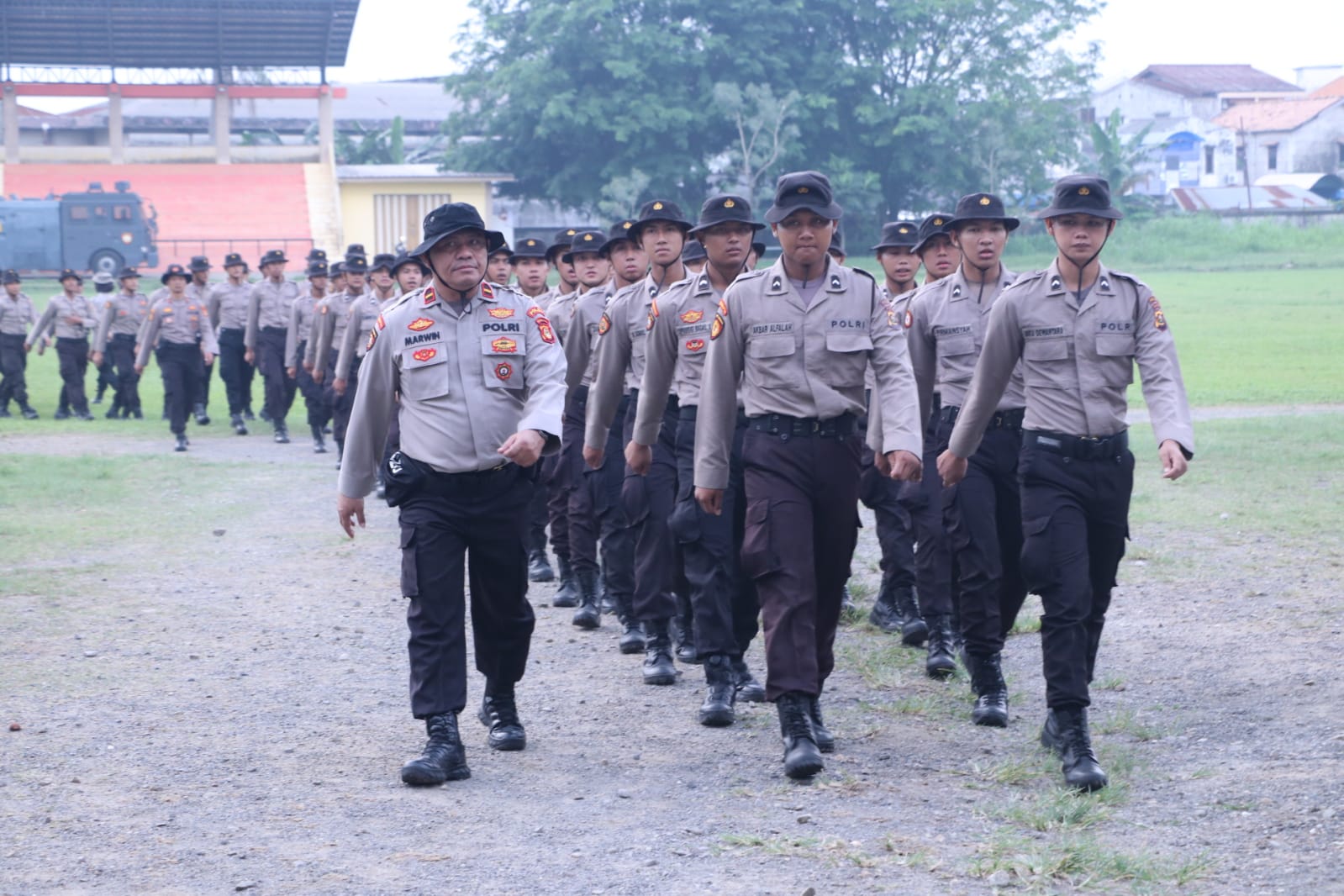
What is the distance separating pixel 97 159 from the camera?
197 ft

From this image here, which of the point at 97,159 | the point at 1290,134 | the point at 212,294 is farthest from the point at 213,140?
the point at 1290,134

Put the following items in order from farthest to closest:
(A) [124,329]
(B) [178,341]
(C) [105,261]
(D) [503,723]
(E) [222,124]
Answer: (E) [222,124]
(C) [105,261]
(A) [124,329]
(B) [178,341]
(D) [503,723]

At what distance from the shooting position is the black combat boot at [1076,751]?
5793 mm

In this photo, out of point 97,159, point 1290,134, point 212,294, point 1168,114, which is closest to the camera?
point 212,294

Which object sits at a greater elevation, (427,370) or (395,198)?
(395,198)

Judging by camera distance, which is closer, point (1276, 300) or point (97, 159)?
point (1276, 300)

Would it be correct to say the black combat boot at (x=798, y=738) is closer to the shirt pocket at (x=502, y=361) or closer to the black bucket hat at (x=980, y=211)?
the shirt pocket at (x=502, y=361)

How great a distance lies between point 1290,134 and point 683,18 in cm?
3535

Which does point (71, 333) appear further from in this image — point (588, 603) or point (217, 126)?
point (217, 126)

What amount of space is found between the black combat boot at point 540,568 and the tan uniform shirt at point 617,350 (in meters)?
2.41

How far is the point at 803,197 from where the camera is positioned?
255 inches

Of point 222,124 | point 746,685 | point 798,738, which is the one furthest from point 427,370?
point 222,124

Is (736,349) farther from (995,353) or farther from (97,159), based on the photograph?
(97,159)

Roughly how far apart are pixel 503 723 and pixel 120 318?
17.4 m
